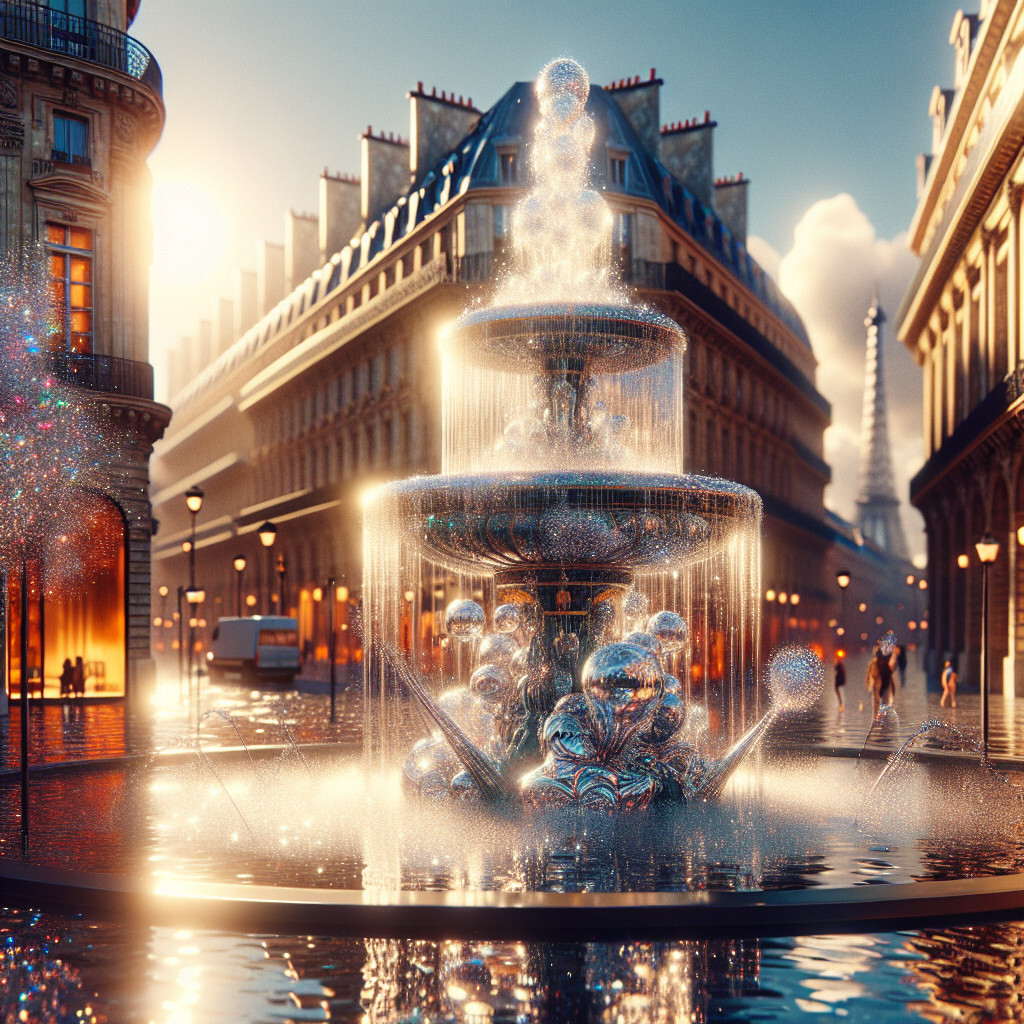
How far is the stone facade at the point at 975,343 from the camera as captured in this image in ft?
111

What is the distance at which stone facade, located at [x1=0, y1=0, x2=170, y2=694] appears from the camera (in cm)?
2809

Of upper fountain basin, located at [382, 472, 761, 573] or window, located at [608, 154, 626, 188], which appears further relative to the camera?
window, located at [608, 154, 626, 188]

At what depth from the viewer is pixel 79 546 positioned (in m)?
30.5

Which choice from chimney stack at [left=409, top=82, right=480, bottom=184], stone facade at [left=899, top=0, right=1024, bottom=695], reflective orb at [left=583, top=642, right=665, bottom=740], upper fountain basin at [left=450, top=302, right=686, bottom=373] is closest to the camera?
reflective orb at [left=583, top=642, right=665, bottom=740]

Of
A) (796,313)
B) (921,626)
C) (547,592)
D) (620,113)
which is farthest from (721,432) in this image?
(921,626)

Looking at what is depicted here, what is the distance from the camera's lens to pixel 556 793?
11141 millimetres

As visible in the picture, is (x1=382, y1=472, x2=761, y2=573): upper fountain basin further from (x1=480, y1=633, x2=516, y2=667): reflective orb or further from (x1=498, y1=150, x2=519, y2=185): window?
(x1=498, y1=150, x2=519, y2=185): window

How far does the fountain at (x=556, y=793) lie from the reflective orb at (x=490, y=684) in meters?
0.03

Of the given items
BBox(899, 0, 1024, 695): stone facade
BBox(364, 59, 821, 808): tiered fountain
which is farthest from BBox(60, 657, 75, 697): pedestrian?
BBox(899, 0, 1024, 695): stone facade

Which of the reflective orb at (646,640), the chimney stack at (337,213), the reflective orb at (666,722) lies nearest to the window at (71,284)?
the reflective orb at (646,640)

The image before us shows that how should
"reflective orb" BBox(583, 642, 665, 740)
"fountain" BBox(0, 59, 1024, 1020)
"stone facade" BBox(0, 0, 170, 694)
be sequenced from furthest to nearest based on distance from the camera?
"stone facade" BBox(0, 0, 170, 694) → "reflective orb" BBox(583, 642, 665, 740) → "fountain" BBox(0, 59, 1024, 1020)

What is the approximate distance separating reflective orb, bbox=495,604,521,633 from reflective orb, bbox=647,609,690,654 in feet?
4.25

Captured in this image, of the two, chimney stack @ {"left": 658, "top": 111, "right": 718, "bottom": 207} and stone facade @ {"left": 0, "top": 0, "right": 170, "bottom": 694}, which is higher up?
chimney stack @ {"left": 658, "top": 111, "right": 718, "bottom": 207}

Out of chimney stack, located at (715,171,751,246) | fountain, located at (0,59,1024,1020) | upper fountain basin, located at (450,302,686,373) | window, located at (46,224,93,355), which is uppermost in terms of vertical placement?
chimney stack, located at (715,171,751,246)
